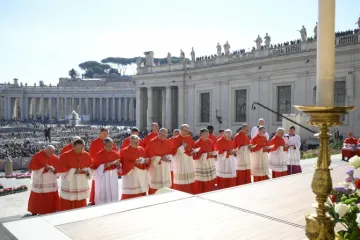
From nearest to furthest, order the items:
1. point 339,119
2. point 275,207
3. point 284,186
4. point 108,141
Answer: point 339,119 → point 275,207 → point 284,186 → point 108,141

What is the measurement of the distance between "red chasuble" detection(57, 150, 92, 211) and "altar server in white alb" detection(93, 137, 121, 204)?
375 millimetres

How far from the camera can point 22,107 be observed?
111688mm

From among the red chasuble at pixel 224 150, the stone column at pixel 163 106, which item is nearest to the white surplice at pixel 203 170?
the red chasuble at pixel 224 150

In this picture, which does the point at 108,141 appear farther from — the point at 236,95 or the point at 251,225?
the point at 236,95

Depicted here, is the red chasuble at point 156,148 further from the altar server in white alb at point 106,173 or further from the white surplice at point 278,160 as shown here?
the white surplice at point 278,160

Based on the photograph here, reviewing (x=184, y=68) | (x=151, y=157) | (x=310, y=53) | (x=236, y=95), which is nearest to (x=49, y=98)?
(x=184, y=68)

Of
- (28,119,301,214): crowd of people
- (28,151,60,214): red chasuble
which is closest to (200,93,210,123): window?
(28,119,301,214): crowd of people

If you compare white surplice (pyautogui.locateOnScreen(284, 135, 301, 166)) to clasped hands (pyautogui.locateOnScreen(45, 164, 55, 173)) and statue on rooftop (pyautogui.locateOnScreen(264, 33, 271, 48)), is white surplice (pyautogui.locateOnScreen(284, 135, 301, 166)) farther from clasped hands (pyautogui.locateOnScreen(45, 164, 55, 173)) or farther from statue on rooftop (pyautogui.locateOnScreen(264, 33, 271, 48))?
statue on rooftop (pyautogui.locateOnScreen(264, 33, 271, 48))

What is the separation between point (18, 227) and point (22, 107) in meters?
116

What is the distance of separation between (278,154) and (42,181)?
8.58 m

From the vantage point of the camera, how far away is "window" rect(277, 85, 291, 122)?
3353 centimetres

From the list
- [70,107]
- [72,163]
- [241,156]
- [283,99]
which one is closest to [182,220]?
[72,163]

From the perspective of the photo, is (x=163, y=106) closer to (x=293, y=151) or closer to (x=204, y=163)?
(x=293, y=151)

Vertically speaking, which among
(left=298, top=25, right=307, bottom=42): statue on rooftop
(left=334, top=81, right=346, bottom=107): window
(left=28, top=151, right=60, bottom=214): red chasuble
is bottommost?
(left=28, top=151, right=60, bottom=214): red chasuble
